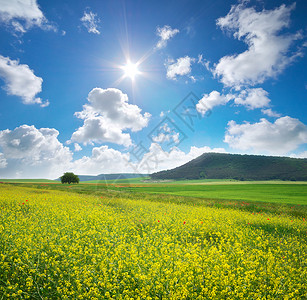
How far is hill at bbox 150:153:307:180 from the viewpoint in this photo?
9219 cm

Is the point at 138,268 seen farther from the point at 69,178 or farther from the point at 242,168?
the point at 242,168

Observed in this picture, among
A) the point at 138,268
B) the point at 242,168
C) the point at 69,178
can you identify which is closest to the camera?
the point at 138,268

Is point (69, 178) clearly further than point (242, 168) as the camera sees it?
No

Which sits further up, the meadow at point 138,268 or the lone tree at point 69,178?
the lone tree at point 69,178

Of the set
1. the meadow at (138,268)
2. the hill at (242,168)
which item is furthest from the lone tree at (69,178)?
the hill at (242,168)

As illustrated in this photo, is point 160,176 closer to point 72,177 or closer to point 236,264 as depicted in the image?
→ point 72,177

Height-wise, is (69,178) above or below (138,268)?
above

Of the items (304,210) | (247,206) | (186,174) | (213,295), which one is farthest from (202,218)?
(186,174)

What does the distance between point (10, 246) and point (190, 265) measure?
17.3 ft

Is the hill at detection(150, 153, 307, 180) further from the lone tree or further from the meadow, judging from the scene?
the meadow

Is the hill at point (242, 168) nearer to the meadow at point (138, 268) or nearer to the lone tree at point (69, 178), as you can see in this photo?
the lone tree at point (69, 178)

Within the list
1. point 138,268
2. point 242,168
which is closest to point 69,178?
point 138,268

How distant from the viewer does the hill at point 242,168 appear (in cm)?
9219

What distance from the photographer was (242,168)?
397 feet
